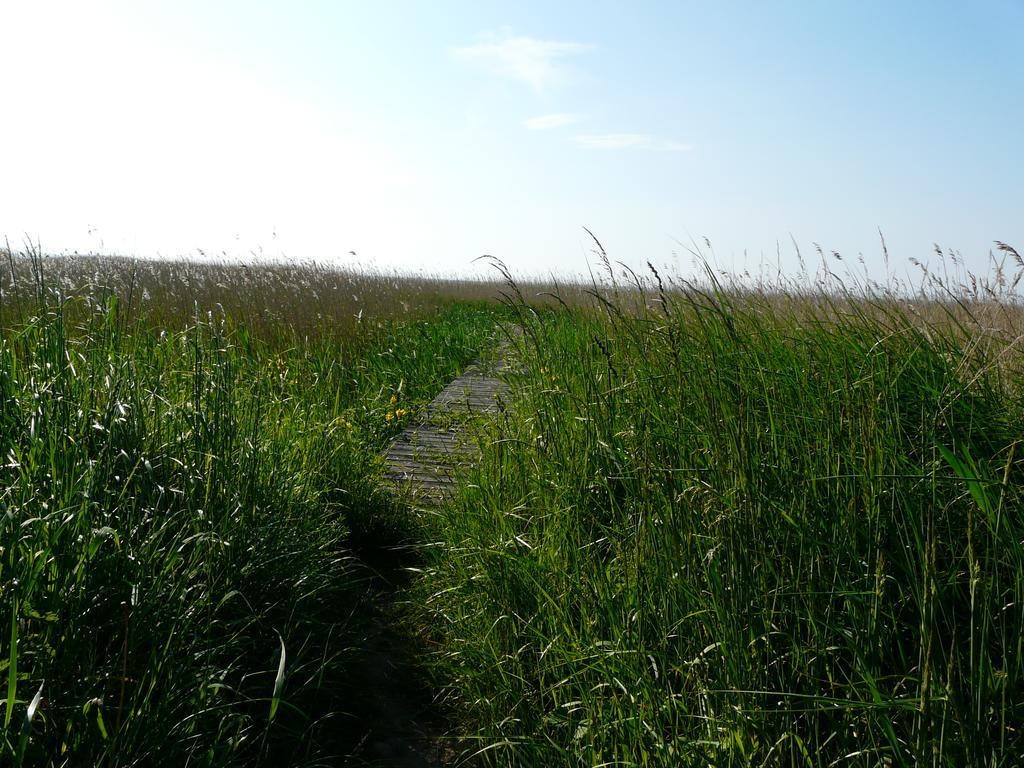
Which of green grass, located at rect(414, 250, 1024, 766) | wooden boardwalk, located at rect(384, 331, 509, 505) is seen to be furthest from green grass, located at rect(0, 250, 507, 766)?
green grass, located at rect(414, 250, 1024, 766)

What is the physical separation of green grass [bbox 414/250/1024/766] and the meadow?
1 centimetres

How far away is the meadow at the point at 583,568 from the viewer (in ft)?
5.10

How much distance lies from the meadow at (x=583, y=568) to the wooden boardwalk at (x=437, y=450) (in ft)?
1.45

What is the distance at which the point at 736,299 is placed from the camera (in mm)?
4145

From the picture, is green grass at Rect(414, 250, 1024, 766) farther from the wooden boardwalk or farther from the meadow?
the wooden boardwalk

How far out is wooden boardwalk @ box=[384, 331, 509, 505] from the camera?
13.0ft

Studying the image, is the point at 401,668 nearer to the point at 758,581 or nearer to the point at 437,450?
the point at 758,581

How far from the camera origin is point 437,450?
4578mm

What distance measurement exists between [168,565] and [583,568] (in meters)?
1.15

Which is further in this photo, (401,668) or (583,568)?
(401,668)

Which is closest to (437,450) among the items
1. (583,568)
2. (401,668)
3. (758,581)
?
(401,668)

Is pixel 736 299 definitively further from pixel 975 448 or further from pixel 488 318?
pixel 488 318

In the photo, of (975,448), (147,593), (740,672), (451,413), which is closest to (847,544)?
(740,672)

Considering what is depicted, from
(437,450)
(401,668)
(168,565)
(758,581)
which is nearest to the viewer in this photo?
(758,581)
